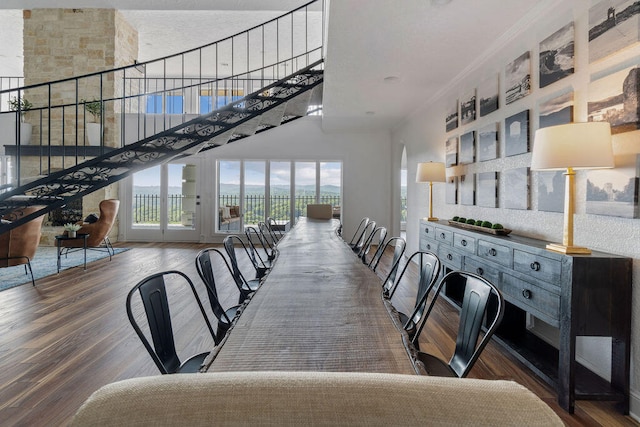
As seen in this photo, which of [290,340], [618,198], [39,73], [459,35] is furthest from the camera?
[39,73]

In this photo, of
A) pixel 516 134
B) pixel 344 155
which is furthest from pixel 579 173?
pixel 344 155

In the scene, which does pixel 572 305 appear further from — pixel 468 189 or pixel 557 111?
pixel 468 189

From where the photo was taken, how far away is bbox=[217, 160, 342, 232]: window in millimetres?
8633

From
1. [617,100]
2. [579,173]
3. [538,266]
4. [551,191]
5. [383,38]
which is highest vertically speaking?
[383,38]

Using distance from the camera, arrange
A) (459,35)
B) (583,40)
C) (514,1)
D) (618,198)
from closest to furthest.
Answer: (618,198), (583,40), (514,1), (459,35)

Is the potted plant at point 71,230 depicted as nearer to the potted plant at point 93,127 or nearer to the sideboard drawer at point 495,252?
the potted plant at point 93,127

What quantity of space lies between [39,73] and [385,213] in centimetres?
812

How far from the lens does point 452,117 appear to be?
462 centimetres

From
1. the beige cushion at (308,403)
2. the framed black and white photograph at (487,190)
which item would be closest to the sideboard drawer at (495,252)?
the framed black and white photograph at (487,190)

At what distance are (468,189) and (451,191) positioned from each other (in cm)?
53

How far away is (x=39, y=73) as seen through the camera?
7480mm

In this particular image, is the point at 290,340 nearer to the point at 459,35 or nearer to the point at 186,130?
the point at 459,35

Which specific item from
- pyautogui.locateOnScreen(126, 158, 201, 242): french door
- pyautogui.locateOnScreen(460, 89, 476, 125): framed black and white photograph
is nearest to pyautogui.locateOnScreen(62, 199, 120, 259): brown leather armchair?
Result: pyautogui.locateOnScreen(126, 158, 201, 242): french door

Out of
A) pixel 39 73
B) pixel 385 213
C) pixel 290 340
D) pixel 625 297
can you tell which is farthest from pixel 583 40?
pixel 39 73
